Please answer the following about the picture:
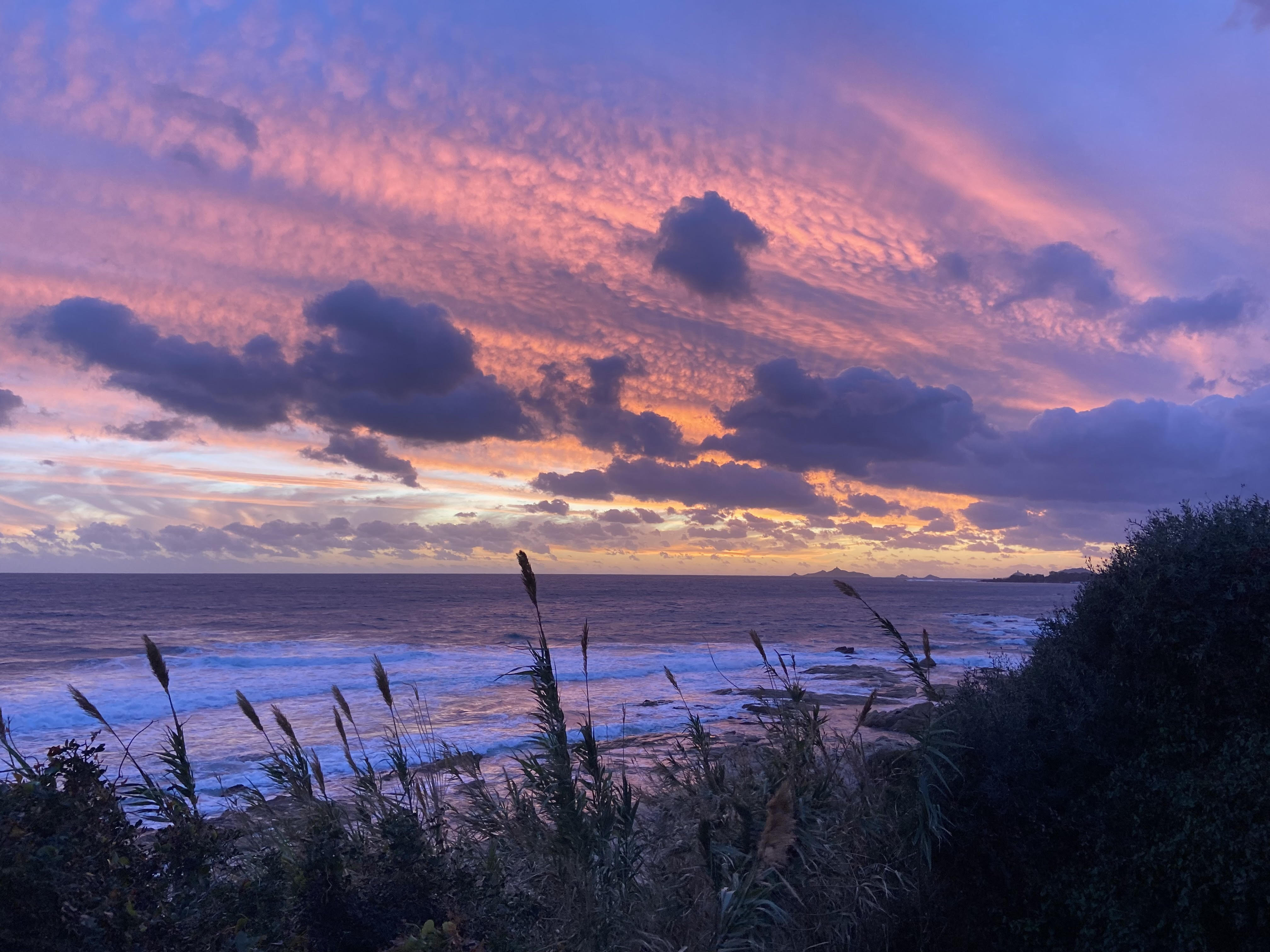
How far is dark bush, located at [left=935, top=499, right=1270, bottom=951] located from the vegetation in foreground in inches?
0.7

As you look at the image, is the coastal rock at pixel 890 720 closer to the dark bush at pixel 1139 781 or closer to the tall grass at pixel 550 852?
the dark bush at pixel 1139 781

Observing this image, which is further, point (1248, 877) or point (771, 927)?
point (1248, 877)

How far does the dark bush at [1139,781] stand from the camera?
17.8ft

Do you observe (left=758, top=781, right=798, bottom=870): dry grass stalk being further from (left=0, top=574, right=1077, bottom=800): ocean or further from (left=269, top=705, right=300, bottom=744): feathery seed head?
(left=269, top=705, right=300, bottom=744): feathery seed head

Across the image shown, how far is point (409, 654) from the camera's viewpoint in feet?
141

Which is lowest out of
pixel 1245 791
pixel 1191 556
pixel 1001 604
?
pixel 1001 604

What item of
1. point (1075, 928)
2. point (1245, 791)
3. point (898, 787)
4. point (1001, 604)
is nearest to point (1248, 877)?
point (1245, 791)

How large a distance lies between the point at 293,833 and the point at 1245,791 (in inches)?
259

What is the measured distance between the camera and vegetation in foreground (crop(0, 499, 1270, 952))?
3.67 meters

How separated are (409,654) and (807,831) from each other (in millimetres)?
41139

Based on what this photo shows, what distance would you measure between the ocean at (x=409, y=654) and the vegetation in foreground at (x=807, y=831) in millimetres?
1540

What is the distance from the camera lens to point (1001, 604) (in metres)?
105

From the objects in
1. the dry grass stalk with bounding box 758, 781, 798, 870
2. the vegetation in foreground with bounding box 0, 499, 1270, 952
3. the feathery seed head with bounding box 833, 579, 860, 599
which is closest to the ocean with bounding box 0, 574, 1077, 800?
→ the feathery seed head with bounding box 833, 579, 860, 599

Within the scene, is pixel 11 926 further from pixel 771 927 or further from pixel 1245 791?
pixel 1245 791
